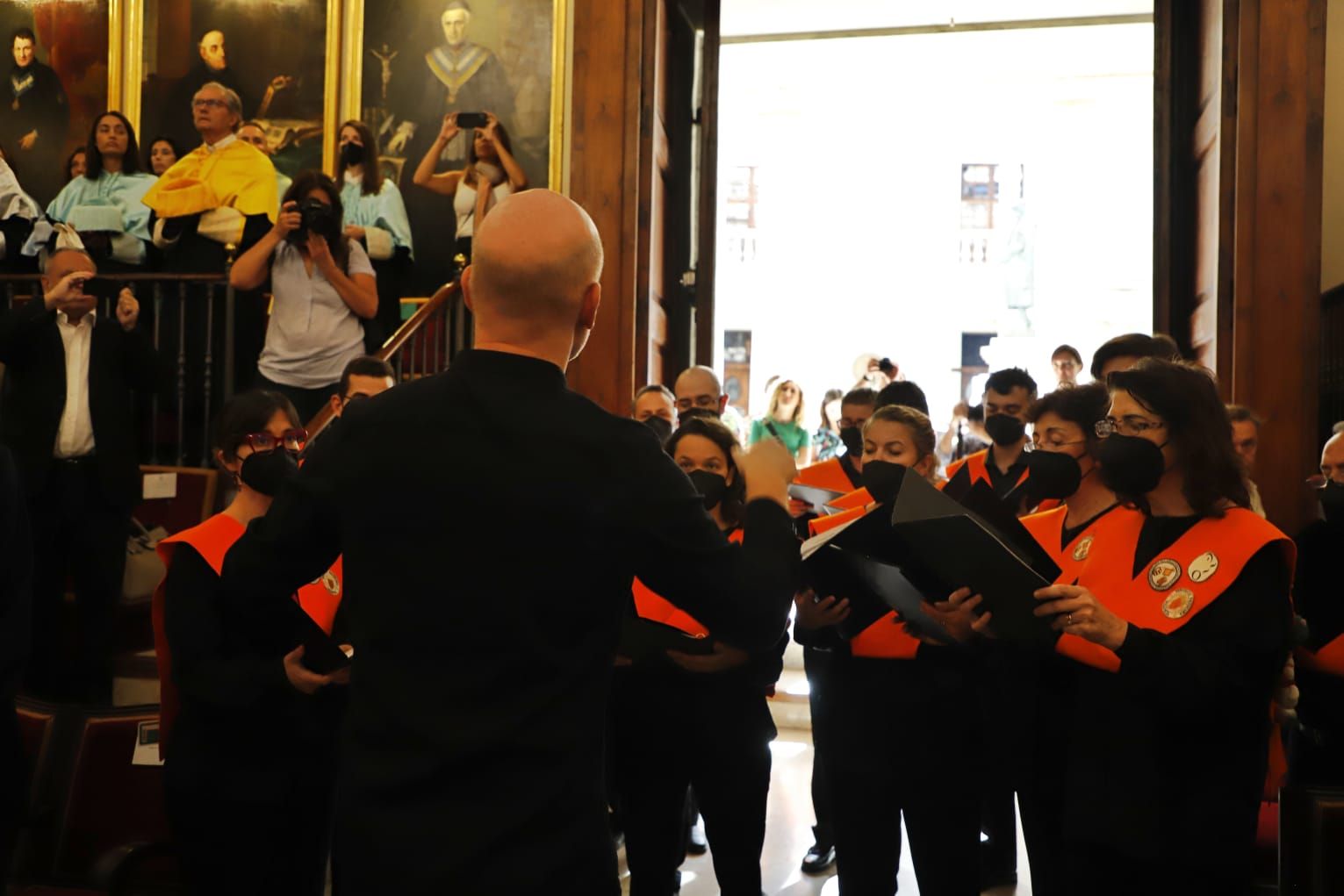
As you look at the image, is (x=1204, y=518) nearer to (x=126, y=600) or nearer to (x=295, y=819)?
(x=295, y=819)

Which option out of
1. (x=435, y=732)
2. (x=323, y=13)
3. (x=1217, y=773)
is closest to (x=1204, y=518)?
(x=1217, y=773)

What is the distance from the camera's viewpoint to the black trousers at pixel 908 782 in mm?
2980

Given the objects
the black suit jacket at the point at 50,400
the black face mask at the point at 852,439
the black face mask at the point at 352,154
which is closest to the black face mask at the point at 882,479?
the black face mask at the point at 852,439

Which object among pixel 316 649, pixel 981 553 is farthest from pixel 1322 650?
pixel 316 649

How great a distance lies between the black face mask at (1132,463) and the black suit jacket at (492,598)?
1084mm

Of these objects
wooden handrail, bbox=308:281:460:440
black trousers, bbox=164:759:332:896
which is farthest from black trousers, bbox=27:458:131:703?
black trousers, bbox=164:759:332:896

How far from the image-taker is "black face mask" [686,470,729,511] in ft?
9.66

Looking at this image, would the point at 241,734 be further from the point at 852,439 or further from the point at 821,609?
the point at 852,439

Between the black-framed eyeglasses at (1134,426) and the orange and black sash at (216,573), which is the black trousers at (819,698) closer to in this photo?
the black-framed eyeglasses at (1134,426)

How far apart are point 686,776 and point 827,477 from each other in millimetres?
1890

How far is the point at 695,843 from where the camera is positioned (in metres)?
4.61

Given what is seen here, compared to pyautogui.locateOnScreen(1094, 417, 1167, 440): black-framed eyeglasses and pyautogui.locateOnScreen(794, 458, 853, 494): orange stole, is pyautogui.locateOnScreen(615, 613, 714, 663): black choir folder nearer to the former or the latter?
pyautogui.locateOnScreen(1094, 417, 1167, 440): black-framed eyeglasses

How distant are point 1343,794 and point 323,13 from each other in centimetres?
736

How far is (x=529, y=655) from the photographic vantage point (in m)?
1.47
